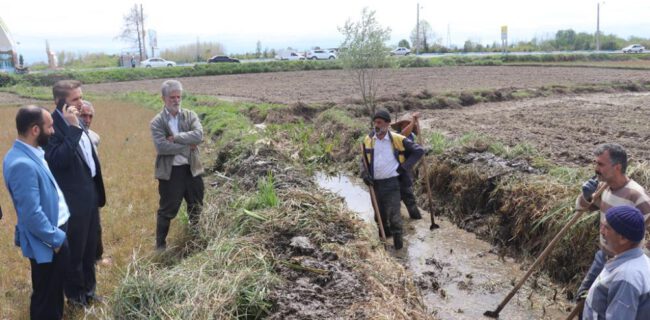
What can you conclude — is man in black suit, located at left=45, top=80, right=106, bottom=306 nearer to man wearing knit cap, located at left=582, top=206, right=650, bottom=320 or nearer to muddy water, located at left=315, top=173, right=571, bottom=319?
muddy water, located at left=315, top=173, right=571, bottom=319

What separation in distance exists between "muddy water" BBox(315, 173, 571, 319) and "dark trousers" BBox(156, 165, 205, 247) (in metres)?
2.68

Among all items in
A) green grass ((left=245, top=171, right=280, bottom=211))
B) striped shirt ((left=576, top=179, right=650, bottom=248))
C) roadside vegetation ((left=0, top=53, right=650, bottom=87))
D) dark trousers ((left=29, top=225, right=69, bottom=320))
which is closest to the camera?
striped shirt ((left=576, top=179, right=650, bottom=248))

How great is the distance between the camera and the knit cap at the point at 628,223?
9.29 ft

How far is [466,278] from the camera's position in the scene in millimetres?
6066

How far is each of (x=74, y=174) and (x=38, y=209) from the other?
890 mm

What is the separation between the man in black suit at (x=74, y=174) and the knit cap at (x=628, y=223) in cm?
408

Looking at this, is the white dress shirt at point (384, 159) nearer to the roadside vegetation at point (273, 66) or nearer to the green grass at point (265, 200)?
the green grass at point (265, 200)

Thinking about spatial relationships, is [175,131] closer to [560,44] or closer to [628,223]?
[628,223]

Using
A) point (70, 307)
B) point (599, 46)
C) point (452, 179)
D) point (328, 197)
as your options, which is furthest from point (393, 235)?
point (599, 46)

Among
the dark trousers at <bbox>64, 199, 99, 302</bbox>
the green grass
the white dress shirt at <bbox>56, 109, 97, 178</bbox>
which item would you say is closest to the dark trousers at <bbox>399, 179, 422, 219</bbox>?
the green grass

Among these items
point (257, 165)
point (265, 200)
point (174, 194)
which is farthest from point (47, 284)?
point (257, 165)

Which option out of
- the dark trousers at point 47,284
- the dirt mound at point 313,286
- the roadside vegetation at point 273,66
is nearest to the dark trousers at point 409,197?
the dirt mound at point 313,286

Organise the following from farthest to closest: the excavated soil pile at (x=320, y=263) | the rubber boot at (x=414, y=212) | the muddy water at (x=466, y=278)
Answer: the rubber boot at (x=414, y=212), the muddy water at (x=466, y=278), the excavated soil pile at (x=320, y=263)

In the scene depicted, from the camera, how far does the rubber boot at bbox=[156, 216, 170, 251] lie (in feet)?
19.8
